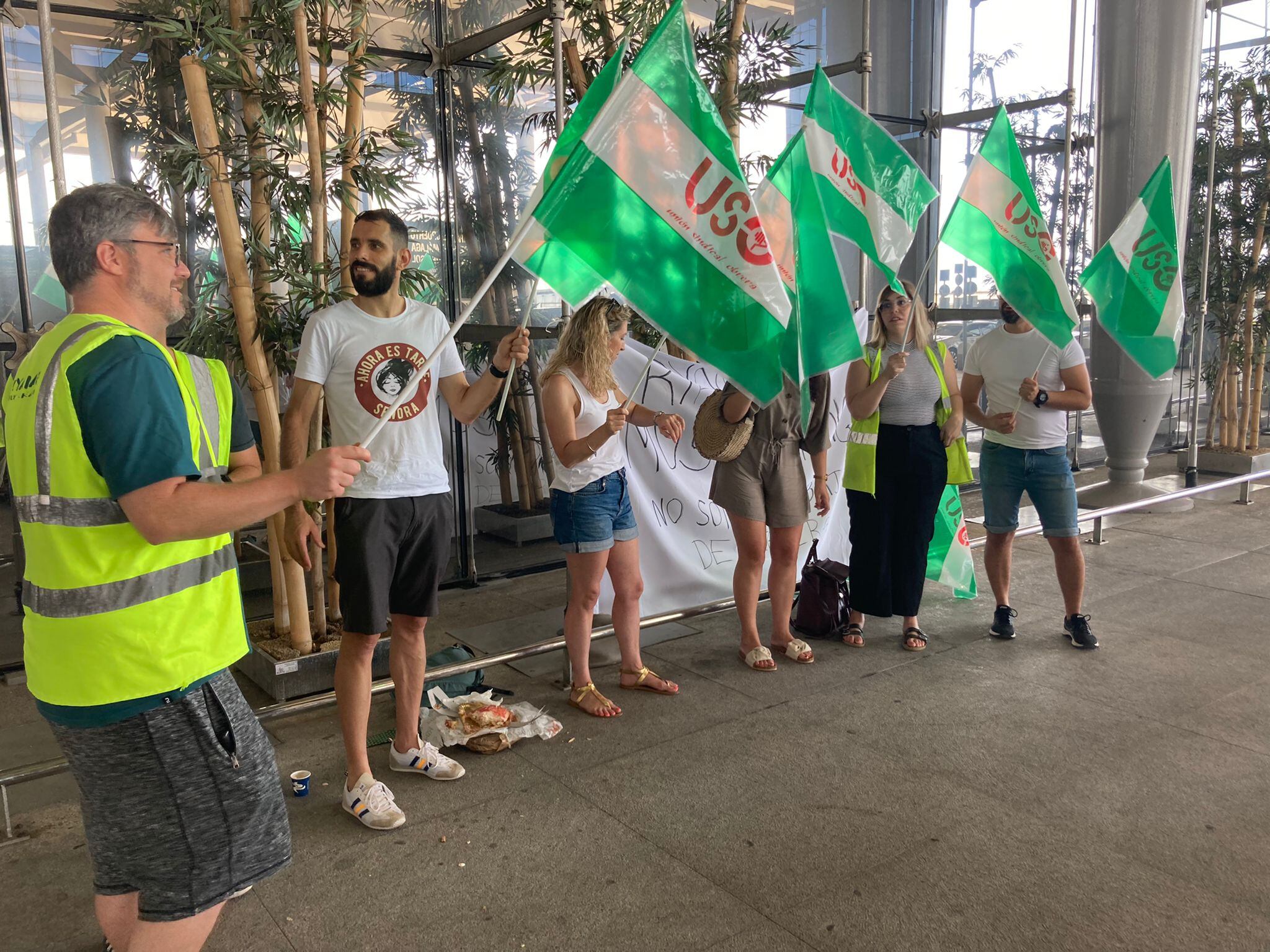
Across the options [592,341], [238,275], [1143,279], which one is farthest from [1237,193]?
[238,275]

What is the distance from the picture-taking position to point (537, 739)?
4117 mm

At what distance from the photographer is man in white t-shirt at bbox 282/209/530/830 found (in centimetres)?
332

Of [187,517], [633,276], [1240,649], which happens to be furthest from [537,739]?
[1240,649]

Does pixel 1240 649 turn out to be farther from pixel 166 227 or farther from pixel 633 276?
pixel 166 227

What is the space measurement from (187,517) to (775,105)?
7026 millimetres

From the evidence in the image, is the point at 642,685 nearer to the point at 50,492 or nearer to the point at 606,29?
the point at 50,492

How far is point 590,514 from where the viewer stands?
4199 millimetres

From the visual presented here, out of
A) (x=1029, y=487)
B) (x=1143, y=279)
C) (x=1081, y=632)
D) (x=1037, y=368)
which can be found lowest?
(x=1081, y=632)

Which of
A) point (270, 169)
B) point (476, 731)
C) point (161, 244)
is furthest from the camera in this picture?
point (270, 169)

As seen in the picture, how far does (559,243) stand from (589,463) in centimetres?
109

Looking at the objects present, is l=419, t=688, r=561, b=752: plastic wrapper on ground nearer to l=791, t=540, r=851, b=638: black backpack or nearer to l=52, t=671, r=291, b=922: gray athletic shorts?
l=791, t=540, r=851, b=638: black backpack

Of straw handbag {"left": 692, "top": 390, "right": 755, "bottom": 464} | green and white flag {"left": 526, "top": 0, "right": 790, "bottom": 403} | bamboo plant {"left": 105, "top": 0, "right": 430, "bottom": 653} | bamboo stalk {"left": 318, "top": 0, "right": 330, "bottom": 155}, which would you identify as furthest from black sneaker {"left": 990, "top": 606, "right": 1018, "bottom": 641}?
bamboo stalk {"left": 318, "top": 0, "right": 330, "bottom": 155}

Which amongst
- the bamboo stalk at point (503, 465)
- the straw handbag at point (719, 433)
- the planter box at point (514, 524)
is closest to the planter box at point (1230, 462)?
the planter box at point (514, 524)

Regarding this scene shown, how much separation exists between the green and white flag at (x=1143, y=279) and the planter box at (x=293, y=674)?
13.3ft
